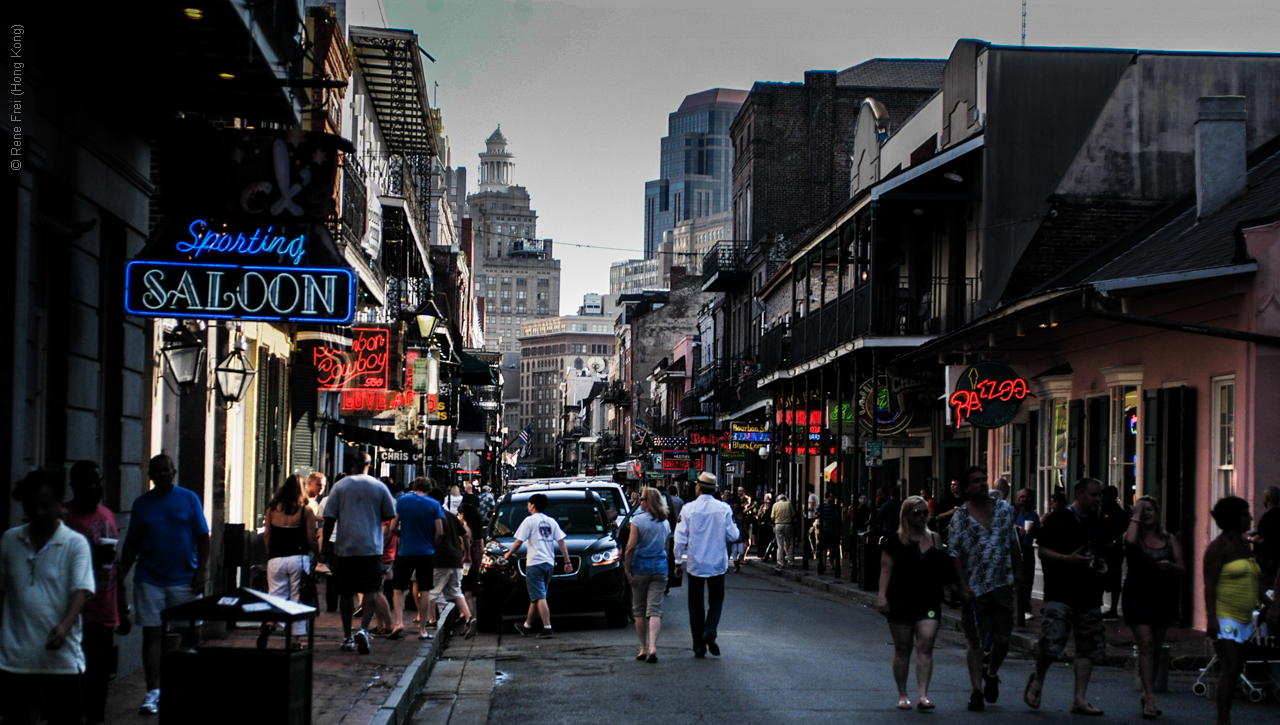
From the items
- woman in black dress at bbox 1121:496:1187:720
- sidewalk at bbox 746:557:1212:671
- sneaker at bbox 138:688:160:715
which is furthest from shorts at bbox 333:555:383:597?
sidewalk at bbox 746:557:1212:671

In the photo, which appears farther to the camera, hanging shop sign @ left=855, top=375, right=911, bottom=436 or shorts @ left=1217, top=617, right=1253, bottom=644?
hanging shop sign @ left=855, top=375, right=911, bottom=436

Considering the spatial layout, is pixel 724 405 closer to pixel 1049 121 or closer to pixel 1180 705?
pixel 1049 121

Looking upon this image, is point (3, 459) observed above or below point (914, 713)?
above

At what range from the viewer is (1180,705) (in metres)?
10.7

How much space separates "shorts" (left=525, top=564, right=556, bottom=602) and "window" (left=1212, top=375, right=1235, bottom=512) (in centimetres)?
726

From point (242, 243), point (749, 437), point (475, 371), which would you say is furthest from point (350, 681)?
point (475, 371)

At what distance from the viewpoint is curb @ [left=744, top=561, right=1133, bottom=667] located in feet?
44.9

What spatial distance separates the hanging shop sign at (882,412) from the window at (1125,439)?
20.2ft

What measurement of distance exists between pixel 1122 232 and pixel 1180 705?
44.0 ft

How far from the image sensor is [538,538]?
15258 mm

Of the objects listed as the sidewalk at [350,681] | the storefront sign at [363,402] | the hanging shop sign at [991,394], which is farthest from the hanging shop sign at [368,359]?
the hanging shop sign at [991,394]

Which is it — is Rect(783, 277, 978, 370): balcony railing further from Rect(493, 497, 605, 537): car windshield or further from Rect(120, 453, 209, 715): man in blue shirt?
Rect(120, 453, 209, 715): man in blue shirt

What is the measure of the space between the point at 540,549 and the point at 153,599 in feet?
20.8

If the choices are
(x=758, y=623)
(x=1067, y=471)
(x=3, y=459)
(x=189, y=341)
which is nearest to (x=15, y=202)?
(x=3, y=459)
